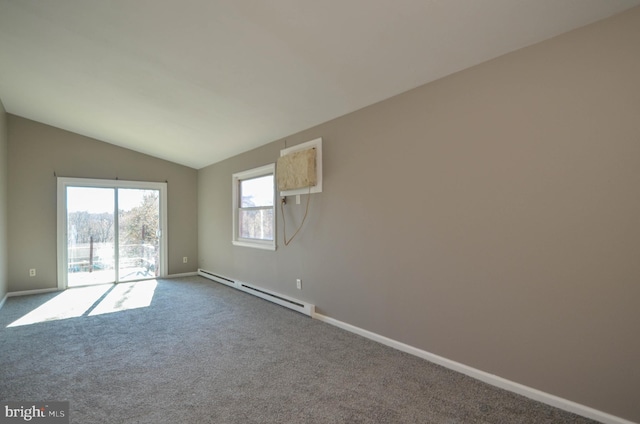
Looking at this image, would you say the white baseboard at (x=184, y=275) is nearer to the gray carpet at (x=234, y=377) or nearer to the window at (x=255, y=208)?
the window at (x=255, y=208)

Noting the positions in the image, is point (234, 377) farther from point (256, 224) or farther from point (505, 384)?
point (256, 224)

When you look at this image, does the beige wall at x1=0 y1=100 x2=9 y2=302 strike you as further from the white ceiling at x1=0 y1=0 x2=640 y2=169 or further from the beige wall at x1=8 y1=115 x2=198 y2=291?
the white ceiling at x1=0 y1=0 x2=640 y2=169

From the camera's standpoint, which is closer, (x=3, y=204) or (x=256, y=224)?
(x=3, y=204)

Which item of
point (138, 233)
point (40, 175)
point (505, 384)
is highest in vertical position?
point (40, 175)

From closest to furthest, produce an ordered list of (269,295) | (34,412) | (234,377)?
(34,412) → (234,377) → (269,295)

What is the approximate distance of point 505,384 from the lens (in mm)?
1947

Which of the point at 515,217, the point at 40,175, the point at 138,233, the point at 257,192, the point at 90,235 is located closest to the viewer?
the point at 515,217

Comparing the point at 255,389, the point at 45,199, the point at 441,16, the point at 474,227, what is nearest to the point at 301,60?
the point at 441,16

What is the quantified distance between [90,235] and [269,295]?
3.63 metres

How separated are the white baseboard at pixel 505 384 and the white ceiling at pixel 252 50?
222 centimetres

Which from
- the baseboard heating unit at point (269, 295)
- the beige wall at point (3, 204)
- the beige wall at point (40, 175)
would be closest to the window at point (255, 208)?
the baseboard heating unit at point (269, 295)

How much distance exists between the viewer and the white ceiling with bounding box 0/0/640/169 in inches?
68.7

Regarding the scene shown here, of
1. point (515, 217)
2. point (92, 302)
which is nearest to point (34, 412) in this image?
point (92, 302)

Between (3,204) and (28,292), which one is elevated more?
(3,204)
